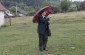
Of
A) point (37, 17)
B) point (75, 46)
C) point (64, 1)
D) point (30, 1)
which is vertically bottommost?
point (30, 1)

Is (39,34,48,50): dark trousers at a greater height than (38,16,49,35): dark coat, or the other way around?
(38,16,49,35): dark coat

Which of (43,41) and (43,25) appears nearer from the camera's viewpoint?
(43,25)

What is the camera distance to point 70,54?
12.5 m

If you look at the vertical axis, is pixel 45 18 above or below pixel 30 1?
above

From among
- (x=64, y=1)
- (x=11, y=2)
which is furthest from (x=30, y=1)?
(x=64, y=1)

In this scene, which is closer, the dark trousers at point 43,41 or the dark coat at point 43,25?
the dark coat at point 43,25

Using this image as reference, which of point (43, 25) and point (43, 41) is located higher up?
point (43, 25)

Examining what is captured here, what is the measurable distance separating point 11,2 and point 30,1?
734 cm

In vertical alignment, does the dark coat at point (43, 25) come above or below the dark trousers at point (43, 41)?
above

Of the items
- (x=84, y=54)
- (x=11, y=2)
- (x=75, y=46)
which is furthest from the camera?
(x=11, y=2)

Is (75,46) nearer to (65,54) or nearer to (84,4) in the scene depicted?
(65,54)

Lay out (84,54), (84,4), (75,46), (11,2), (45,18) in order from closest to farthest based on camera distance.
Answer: (84,54) < (45,18) < (75,46) < (84,4) < (11,2)

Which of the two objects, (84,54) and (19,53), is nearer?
(84,54)

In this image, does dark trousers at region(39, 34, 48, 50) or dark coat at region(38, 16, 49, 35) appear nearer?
dark coat at region(38, 16, 49, 35)
